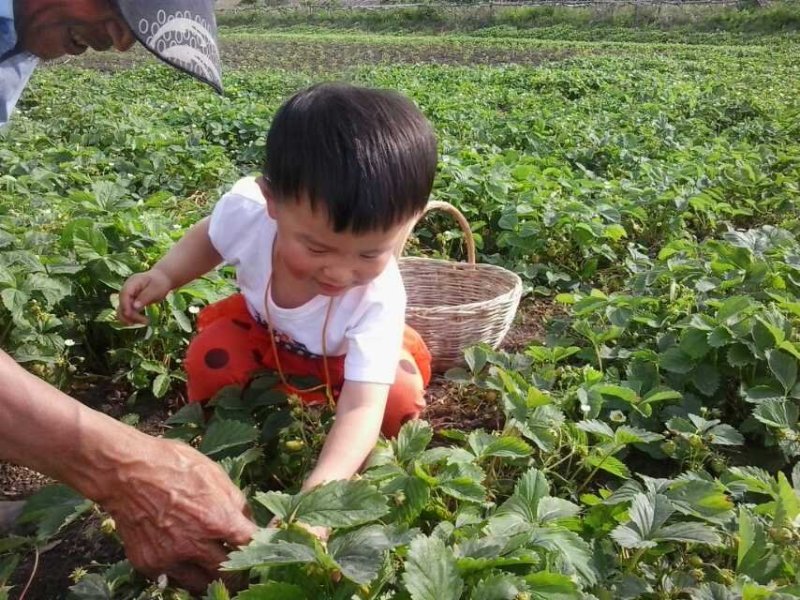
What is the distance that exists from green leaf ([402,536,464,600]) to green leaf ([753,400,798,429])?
1042 mm

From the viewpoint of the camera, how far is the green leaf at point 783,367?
2.06m

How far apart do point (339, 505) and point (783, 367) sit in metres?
1.32

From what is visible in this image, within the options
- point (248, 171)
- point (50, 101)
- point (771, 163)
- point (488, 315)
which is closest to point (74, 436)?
point (488, 315)

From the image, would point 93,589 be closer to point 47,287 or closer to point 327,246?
point 327,246

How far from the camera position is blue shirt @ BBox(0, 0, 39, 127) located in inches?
64.2

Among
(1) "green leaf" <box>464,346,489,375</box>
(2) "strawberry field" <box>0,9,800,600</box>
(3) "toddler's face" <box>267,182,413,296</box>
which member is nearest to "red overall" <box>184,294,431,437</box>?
(2) "strawberry field" <box>0,9,800,600</box>

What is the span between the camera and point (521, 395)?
6.70 ft

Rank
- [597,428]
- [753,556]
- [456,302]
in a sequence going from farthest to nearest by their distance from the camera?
[456,302]
[597,428]
[753,556]

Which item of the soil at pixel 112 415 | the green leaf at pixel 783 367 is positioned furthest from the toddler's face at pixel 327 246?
the green leaf at pixel 783 367

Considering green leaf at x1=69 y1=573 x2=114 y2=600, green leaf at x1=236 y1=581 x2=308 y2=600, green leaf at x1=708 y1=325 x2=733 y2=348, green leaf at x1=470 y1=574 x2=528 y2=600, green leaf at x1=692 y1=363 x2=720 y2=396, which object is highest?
green leaf at x1=236 y1=581 x2=308 y2=600

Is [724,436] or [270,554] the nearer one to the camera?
[270,554]

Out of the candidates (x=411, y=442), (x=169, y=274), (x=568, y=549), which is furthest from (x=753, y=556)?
(x=169, y=274)

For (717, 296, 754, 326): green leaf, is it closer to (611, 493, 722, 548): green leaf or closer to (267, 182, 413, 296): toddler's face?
(611, 493, 722, 548): green leaf

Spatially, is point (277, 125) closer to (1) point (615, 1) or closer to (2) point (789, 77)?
(2) point (789, 77)
